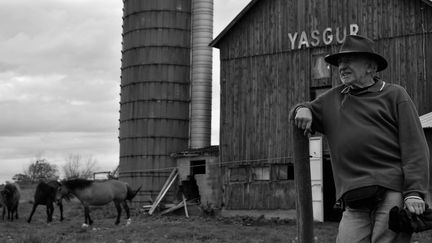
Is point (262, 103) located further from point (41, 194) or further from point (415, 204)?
point (415, 204)

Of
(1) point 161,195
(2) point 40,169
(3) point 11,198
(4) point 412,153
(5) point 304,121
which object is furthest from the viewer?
(2) point 40,169

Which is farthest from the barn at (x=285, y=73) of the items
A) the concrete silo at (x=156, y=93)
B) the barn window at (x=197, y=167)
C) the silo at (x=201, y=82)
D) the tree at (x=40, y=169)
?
the tree at (x=40, y=169)

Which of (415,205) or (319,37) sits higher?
(319,37)

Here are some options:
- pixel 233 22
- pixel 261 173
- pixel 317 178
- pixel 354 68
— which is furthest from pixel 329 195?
pixel 354 68

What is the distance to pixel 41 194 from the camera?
21844mm

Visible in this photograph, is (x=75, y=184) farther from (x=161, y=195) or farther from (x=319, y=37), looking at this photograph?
(x=319, y=37)

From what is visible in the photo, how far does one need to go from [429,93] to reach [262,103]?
6242mm

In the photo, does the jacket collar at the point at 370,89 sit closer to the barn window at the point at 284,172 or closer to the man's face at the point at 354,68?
the man's face at the point at 354,68

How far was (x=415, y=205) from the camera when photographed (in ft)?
13.0

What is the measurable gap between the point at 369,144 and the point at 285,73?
64.4ft

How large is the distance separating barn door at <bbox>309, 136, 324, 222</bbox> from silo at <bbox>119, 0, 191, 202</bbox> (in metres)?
8.67

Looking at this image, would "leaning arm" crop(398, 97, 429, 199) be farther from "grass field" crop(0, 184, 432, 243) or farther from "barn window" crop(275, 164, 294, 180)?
"barn window" crop(275, 164, 294, 180)

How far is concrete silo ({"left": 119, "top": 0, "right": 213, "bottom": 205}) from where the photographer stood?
29953 millimetres

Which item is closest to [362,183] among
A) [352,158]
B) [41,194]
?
[352,158]
